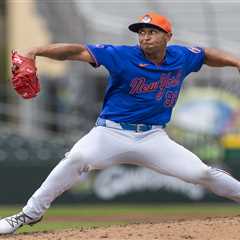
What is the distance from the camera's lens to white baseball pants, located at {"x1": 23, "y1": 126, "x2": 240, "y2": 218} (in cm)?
674

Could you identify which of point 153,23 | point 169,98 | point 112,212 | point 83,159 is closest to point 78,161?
point 83,159

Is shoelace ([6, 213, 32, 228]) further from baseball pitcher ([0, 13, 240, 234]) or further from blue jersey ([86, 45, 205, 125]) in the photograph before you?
blue jersey ([86, 45, 205, 125])

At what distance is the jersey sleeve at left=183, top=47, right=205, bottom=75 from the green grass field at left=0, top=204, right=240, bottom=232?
5.90 metres

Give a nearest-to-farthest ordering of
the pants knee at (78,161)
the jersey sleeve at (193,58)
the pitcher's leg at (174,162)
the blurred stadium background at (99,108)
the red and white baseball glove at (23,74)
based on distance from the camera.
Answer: the red and white baseball glove at (23,74) < the pants knee at (78,161) < the pitcher's leg at (174,162) < the jersey sleeve at (193,58) < the blurred stadium background at (99,108)

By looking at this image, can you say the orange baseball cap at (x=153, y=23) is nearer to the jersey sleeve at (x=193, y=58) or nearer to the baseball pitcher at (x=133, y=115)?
the baseball pitcher at (x=133, y=115)

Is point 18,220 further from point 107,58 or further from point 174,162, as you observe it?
point 107,58

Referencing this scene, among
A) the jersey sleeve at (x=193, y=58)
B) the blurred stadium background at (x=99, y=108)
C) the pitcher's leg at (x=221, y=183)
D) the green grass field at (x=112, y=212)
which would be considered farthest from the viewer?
the blurred stadium background at (x=99, y=108)

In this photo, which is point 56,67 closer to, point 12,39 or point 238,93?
point 12,39

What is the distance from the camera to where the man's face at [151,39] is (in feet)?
22.1

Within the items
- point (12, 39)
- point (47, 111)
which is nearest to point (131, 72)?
point (47, 111)

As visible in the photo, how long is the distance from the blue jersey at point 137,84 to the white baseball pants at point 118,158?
0.43 feet

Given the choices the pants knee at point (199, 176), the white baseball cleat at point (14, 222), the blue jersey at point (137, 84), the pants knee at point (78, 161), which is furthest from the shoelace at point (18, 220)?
the pants knee at point (199, 176)

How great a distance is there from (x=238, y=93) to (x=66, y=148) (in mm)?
3738

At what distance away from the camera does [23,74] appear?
21.4 ft
